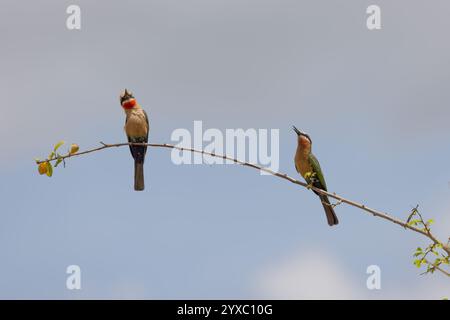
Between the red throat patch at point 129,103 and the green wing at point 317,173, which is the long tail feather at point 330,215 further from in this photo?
the red throat patch at point 129,103

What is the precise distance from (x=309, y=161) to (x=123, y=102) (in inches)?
115

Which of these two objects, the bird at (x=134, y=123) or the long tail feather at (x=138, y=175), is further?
the bird at (x=134, y=123)

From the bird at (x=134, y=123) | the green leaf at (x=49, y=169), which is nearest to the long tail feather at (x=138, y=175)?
the bird at (x=134, y=123)

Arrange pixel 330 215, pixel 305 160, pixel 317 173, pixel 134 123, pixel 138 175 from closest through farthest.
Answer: pixel 330 215 < pixel 317 173 < pixel 305 160 < pixel 138 175 < pixel 134 123

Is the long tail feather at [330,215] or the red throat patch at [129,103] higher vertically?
the red throat patch at [129,103]

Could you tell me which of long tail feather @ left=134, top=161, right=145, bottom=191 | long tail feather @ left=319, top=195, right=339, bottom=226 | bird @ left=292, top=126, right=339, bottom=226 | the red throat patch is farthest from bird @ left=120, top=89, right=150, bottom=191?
long tail feather @ left=319, top=195, right=339, bottom=226

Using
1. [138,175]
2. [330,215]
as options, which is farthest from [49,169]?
[138,175]

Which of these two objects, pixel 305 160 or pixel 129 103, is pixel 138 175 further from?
pixel 305 160
